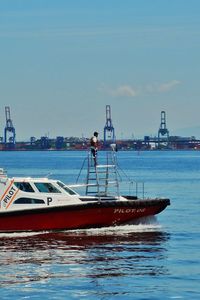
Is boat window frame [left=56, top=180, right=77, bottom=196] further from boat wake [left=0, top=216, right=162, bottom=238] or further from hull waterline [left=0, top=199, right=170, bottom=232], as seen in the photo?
boat wake [left=0, top=216, right=162, bottom=238]

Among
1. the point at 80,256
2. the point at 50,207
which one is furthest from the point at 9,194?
the point at 80,256

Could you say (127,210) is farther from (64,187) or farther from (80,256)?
(80,256)

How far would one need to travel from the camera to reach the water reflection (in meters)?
30.5

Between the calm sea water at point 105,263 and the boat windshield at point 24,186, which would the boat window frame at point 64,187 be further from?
the calm sea water at point 105,263

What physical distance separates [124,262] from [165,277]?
3.15 m

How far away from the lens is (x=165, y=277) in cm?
3005

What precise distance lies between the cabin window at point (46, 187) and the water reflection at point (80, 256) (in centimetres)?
176

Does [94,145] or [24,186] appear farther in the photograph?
[94,145]

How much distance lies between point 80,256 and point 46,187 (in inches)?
240

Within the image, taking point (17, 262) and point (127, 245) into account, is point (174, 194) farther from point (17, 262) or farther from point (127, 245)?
point (17, 262)

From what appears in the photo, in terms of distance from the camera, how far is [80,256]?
3469 cm

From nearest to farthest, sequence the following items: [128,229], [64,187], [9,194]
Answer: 1. [9,194]
2. [64,187]
3. [128,229]

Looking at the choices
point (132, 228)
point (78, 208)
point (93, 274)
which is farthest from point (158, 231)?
point (93, 274)

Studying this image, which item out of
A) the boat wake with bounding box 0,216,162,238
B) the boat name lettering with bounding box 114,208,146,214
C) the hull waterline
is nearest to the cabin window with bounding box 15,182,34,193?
the hull waterline
